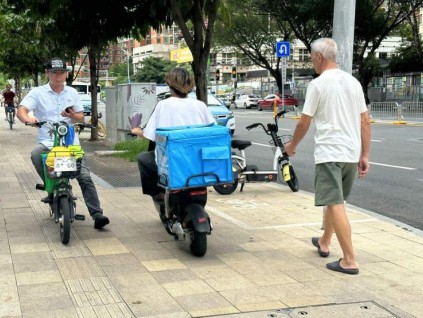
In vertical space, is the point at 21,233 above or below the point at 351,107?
below

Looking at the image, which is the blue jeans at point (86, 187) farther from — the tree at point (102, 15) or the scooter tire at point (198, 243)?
the tree at point (102, 15)

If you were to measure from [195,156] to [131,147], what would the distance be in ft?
31.2

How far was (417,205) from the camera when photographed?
838cm

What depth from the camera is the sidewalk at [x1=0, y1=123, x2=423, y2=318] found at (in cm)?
418

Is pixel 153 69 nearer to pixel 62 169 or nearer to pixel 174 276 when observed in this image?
pixel 62 169

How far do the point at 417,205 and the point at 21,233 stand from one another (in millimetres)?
5315

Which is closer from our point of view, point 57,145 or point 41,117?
point 57,145

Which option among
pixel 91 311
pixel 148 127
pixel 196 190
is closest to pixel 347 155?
pixel 196 190

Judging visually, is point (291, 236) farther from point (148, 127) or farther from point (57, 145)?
point (57, 145)

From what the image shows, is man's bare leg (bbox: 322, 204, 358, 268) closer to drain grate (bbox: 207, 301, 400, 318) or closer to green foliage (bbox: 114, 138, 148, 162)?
drain grate (bbox: 207, 301, 400, 318)

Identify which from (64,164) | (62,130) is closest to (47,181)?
(64,164)

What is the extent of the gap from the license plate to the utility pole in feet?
10.0

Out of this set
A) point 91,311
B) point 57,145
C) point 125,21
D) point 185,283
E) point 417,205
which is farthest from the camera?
point 125,21

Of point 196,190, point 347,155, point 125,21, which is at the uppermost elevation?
point 125,21
